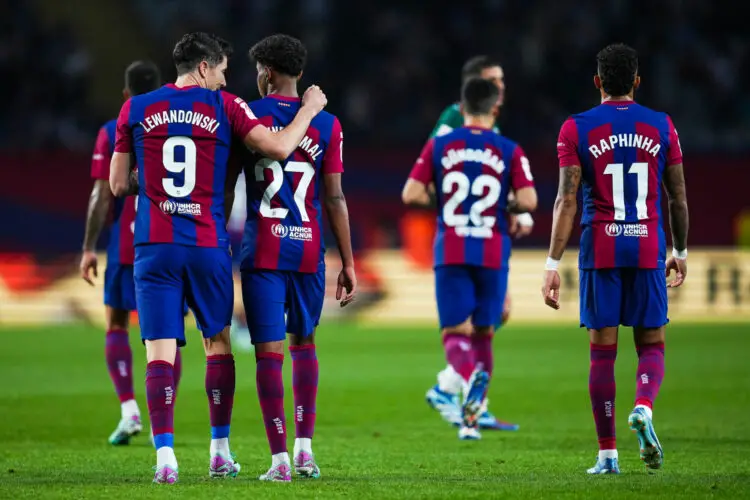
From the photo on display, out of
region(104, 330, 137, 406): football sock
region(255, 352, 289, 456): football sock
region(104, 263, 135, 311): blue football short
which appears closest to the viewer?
region(255, 352, 289, 456): football sock

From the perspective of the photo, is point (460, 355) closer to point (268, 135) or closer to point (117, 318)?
point (117, 318)

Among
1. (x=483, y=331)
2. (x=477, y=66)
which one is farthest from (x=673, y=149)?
(x=477, y=66)

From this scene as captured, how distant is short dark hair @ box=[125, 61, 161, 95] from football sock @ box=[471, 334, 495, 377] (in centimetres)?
293

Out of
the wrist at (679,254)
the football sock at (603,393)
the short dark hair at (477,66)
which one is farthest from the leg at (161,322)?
the short dark hair at (477,66)

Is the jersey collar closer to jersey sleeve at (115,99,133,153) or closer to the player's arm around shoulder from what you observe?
the player's arm around shoulder

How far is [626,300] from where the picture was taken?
6902 mm

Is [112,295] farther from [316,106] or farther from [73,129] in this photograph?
[73,129]

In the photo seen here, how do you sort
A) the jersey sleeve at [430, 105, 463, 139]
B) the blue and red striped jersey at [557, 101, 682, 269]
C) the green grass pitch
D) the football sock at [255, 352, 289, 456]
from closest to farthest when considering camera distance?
the green grass pitch < the football sock at [255, 352, 289, 456] < the blue and red striped jersey at [557, 101, 682, 269] < the jersey sleeve at [430, 105, 463, 139]

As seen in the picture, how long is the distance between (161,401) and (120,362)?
2965 mm

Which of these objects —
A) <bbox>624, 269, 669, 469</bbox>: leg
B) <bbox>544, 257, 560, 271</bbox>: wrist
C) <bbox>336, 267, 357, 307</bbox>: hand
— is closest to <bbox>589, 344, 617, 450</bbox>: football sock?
<bbox>624, 269, 669, 469</bbox>: leg

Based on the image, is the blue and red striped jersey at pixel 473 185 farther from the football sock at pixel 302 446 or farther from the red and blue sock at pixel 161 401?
the red and blue sock at pixel 161 401

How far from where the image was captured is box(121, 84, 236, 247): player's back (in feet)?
21.0

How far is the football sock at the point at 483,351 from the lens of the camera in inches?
384

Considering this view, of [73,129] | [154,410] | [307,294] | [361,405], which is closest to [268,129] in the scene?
[307,294]
